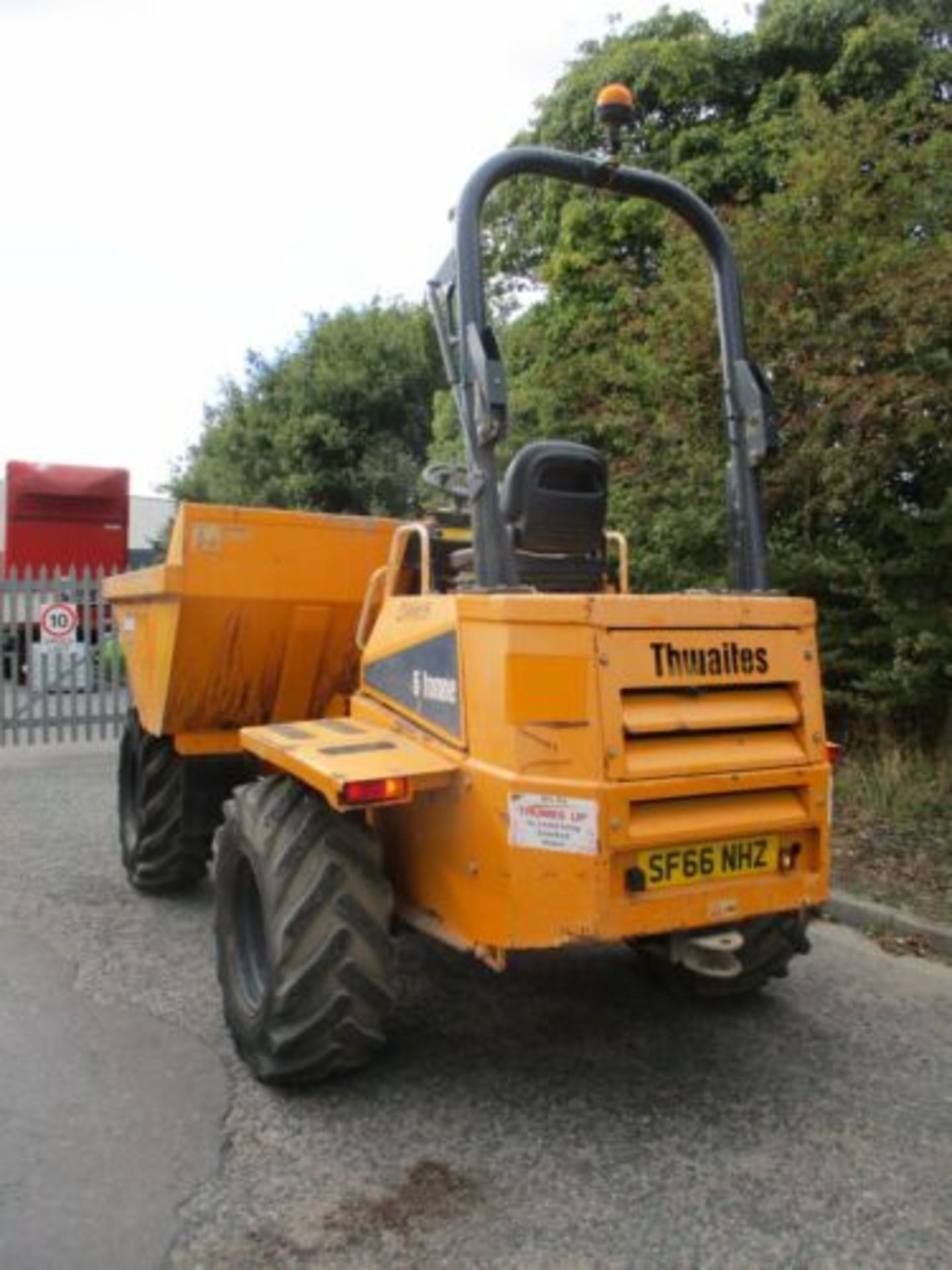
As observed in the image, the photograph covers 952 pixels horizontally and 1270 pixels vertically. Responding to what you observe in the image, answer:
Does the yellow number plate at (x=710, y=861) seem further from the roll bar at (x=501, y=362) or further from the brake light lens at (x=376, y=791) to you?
the roll bar at (x=501, y=362)

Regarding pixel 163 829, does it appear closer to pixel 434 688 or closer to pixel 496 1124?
pixel 434 688

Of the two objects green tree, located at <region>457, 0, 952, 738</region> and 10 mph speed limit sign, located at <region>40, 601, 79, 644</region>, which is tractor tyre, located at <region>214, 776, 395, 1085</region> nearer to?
green tree, located at <region>457, 0, 952, 738</region>

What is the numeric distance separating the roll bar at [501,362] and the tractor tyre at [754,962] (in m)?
1.19

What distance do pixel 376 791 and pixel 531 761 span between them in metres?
0.46

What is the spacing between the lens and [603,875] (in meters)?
3.29

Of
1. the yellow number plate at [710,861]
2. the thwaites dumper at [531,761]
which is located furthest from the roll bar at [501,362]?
the yellow number plate at [710,861]

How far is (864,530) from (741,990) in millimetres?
4124

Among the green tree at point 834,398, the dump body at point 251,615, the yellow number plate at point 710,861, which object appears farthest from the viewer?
the green tree at point 834,398

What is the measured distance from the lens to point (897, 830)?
A: 6848mm

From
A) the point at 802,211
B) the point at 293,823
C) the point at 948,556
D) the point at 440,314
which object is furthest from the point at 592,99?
the point at 293,823

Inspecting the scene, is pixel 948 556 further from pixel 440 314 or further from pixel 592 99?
pixel 592 99

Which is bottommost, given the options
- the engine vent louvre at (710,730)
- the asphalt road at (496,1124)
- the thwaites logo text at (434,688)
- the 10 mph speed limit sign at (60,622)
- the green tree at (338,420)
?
the asphalt road at (496,1124)

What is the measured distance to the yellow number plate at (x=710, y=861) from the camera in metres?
3.41

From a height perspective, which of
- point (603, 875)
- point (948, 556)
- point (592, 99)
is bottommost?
point (603, 875)
